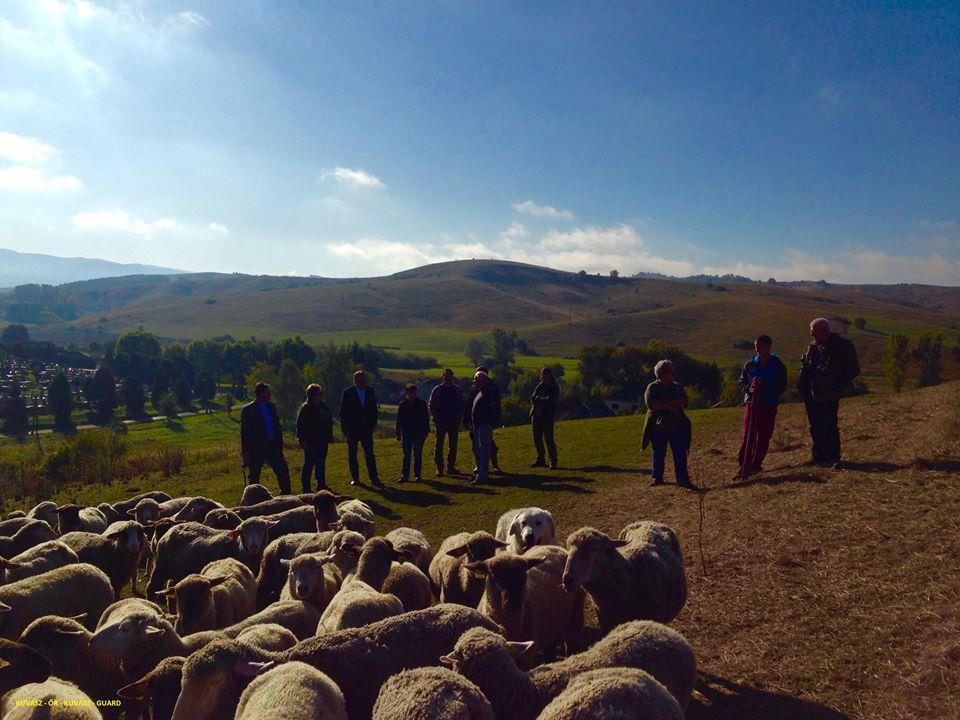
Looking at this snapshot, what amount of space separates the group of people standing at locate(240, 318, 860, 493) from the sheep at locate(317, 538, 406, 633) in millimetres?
6032

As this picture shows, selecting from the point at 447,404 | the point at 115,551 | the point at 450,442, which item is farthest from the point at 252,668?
the point at 450,442

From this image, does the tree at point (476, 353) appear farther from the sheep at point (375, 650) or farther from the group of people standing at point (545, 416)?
the sheep at point (375, 650)

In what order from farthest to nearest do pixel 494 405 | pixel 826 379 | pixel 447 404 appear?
1. pixel 447 404
2. pixel 494 405
3. pixel 826 379

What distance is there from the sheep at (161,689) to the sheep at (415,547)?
3722mm

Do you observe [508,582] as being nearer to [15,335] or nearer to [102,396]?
[102,396]

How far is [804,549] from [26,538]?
12355mm

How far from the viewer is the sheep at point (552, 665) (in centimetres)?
443

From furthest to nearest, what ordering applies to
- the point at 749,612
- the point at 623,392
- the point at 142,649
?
the point at 623,392 → the point at 749,612 → the point at 142,649

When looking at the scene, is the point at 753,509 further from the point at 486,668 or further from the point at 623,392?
the point at 623,392

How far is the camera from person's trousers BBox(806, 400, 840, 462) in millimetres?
10633

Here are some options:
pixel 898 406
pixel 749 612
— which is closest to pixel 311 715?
pixel 749 612

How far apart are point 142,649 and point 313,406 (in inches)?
299

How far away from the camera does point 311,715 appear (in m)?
4.08

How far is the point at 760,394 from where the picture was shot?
11195mm
